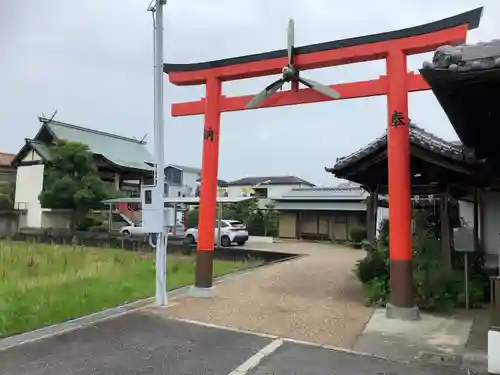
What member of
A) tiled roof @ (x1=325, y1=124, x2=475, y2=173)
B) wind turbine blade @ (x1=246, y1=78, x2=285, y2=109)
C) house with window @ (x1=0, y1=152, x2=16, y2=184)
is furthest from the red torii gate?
house with window @ (x1=0, y1=152, x2=16, y2=184)

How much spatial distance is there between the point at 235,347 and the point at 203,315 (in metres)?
1.75

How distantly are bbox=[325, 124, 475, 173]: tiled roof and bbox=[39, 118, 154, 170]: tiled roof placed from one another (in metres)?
25.6

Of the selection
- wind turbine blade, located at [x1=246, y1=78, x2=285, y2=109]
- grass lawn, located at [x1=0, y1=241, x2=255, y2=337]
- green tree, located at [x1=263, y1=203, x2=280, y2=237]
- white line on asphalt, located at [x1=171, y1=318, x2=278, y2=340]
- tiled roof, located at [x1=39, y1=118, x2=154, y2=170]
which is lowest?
white line on asphalt, located at [x1=171, y1=318, x2=278, y2=340]

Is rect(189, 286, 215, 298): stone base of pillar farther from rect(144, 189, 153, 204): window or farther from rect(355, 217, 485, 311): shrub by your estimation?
rect(355, 217, 485, 311): shrub

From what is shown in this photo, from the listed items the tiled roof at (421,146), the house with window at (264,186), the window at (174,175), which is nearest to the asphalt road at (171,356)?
the tiled roof at (421,146)

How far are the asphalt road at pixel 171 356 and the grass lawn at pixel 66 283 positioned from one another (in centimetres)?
113

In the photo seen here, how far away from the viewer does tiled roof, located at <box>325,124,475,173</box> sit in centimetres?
729

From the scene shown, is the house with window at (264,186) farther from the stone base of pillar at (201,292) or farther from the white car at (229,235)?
the stone base of pillar at (201,292)

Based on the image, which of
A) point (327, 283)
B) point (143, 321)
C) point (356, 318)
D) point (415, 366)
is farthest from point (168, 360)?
point (327, 283)

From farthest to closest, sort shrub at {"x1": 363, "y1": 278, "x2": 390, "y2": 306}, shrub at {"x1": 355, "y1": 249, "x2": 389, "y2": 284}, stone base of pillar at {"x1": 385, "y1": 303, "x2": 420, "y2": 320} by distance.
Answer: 1. shrub at {"x1": 355, "y1": 249, "x2": 389, "y2": 284}
2. shrub at {"x1": 363, "y1": 278, "x2": 390, "y2": 306}
3. stone base of pillar at {"x1": 385, "y1": 303, "x2": 420, "y2": 320}

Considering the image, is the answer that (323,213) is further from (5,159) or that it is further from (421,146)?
(5,159)

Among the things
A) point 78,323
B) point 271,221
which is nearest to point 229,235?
point 271,221

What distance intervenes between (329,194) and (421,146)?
2228 cm

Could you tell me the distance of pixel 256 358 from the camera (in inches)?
195
